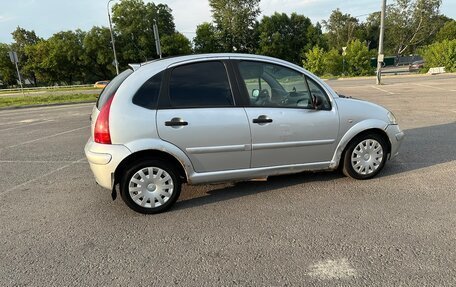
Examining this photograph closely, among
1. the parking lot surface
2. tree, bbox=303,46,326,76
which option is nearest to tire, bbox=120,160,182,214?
the parking lot surface

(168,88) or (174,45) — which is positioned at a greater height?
(174,45)

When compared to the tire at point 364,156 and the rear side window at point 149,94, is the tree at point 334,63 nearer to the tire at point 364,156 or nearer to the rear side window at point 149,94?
the tire at point 364,156

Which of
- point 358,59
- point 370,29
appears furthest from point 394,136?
point 370,29

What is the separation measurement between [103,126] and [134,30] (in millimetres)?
56233

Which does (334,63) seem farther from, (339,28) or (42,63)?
(42,63)

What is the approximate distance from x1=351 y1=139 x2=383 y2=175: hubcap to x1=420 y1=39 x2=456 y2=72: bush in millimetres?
30999

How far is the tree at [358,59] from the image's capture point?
107 feet

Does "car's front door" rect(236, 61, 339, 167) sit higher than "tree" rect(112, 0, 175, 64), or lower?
lower

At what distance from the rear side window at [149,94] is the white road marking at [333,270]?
88.0 inches

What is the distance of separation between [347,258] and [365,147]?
1971 millimetres

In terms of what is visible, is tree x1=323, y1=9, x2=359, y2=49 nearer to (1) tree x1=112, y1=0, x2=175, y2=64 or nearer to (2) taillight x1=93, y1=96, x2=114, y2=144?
(1) tree x1=112, y1=0, x2=175, y2=64

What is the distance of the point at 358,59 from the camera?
108 ft

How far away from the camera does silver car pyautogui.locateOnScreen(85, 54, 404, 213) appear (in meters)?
3.43

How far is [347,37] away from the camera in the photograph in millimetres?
63188
